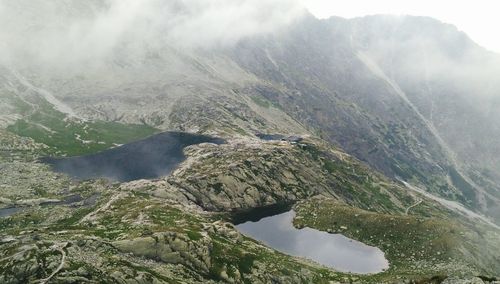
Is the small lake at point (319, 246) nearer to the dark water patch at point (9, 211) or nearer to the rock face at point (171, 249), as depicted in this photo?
the rock face at point (171, 249)

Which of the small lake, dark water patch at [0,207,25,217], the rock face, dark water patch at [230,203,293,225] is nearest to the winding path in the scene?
the rock face

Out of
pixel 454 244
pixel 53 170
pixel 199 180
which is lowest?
pixel 53 170

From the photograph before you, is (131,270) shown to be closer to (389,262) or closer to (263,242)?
(263,242)

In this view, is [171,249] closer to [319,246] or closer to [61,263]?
[61,263]

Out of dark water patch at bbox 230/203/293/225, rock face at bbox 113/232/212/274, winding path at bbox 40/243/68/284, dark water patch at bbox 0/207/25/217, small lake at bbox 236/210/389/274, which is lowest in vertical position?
dark water patch at bbox 0/207/25/217

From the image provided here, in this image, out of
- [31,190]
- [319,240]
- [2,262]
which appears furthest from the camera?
[31,190]

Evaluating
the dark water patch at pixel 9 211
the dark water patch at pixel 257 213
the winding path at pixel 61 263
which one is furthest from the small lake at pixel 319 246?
the dark water patch at pixel 9 211

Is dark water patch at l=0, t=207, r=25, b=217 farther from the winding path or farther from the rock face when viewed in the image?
the winding path

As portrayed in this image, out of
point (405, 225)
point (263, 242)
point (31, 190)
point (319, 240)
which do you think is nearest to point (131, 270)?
point (263, 242)
